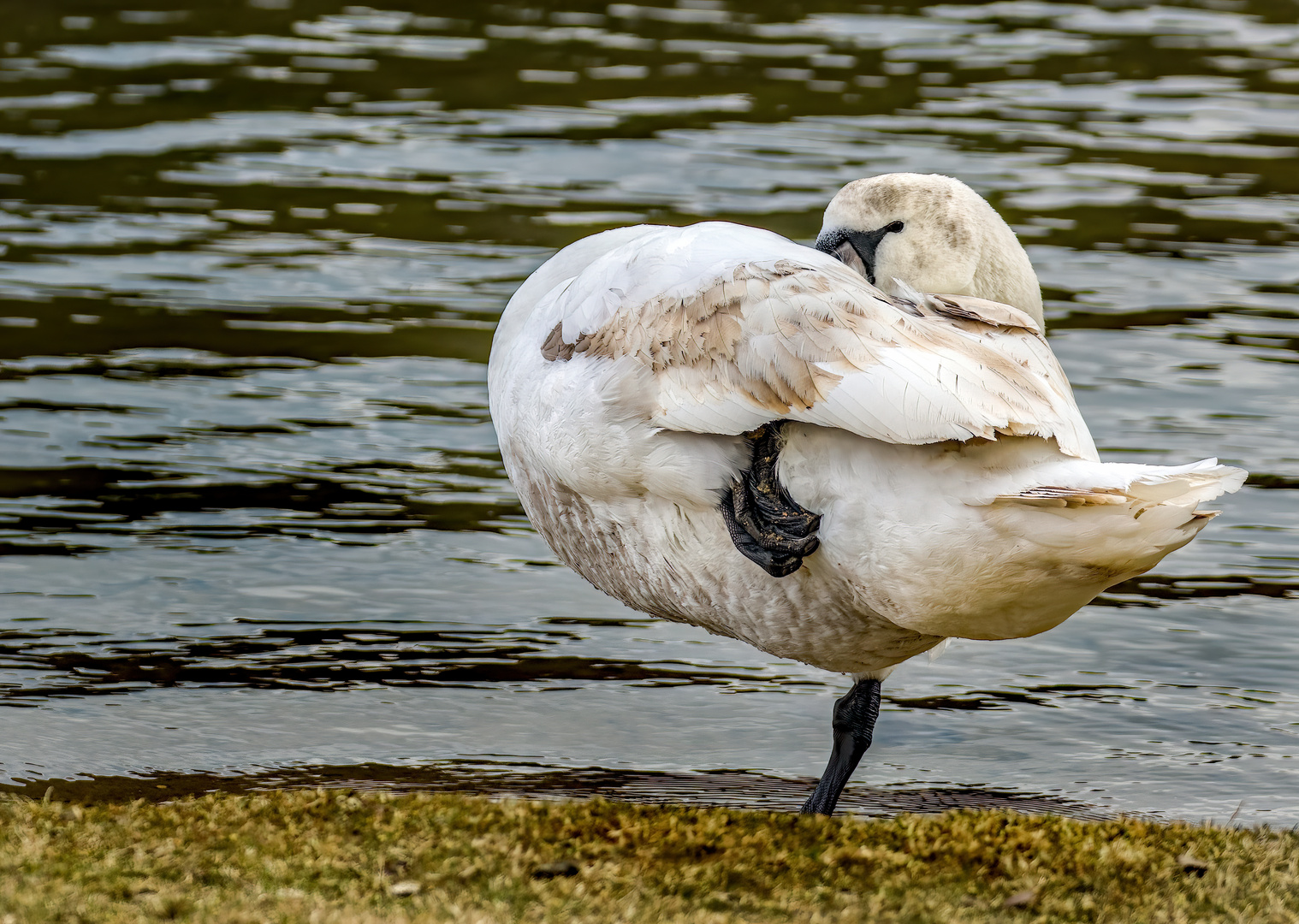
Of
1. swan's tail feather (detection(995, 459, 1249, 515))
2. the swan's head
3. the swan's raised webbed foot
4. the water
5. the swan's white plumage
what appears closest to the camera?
swan's tail feather (detection(995, 459, 1249, 515))

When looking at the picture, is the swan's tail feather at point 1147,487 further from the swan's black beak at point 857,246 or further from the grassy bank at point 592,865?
the swan's black beak at point 857,246

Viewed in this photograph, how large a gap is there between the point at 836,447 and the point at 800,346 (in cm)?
23

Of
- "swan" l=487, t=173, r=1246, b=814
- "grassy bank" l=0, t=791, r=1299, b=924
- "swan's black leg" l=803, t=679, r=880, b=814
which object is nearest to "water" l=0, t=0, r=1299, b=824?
"swan's black leg" l=803, t=679, r=880, b=814

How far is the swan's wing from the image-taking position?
3475 millimetres

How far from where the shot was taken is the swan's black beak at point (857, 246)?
455 cm

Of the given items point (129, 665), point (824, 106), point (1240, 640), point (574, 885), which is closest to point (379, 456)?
point (129, 665)

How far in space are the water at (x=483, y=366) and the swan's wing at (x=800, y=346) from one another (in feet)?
4.73

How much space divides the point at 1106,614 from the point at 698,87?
8771 millimetres

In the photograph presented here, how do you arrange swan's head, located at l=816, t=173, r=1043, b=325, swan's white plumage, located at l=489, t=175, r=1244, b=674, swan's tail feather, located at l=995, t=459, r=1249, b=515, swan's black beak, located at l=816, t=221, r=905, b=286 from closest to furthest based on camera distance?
swan's tail feather, located at l=995, t=459, r=1249, b=515, swan's white plumage, located at l=489, t=175, r=1244, b=674, swan's head, located at l=816, t=173, r=1043, b=325, swan's black beak, located at l=816, t=221, r=905, b=286

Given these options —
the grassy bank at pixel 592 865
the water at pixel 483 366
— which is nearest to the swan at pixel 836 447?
the grassy bank at pixel 592 865

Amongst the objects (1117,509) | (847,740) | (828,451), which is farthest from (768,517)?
(847,740)

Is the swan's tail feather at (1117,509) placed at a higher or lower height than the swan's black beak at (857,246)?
lower

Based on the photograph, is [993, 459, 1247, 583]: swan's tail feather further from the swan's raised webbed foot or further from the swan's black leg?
the swan's black leg

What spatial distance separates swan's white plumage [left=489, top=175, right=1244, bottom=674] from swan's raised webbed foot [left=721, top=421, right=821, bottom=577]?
0.11 feet
